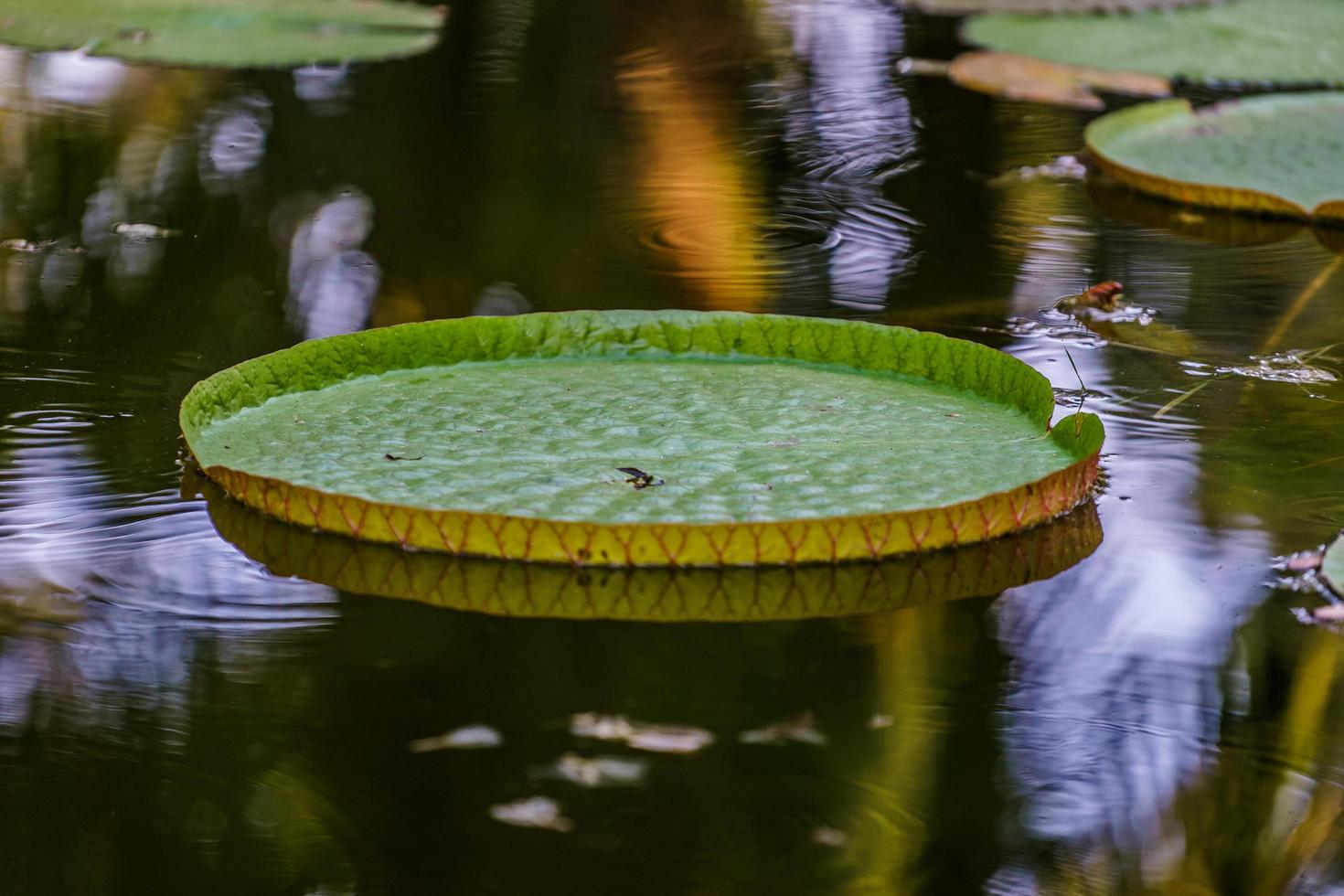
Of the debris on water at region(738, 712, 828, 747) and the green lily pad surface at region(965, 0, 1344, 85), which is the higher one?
the green lily pad surface at region(965, 0, 1344, 85)

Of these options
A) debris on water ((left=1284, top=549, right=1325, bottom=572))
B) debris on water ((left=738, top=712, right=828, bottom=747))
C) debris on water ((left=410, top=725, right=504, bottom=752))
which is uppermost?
debris on water ((left=1284, top=549, right=1325, bottom=572))

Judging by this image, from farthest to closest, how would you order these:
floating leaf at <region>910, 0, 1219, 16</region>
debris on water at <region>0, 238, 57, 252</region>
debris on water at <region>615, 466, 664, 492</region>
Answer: floating leaf at <region>910, 0, 1219, 16</region> < debris on water at <region>0, 238, 57, 252</region> < debris on water at <region>615, 466, 664, 492</region>

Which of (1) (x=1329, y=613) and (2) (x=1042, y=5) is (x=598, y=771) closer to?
(1) (x=1329, y=613)

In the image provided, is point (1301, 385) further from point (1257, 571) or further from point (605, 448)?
point (605, 448)

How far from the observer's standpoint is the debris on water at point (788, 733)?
1235 mm

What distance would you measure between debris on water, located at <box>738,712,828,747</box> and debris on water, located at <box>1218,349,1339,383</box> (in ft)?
3.51

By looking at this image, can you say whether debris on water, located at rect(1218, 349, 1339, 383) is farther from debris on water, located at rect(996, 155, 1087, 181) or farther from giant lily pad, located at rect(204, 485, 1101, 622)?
debris on water, located at rect(996, 155, 1087, 181)

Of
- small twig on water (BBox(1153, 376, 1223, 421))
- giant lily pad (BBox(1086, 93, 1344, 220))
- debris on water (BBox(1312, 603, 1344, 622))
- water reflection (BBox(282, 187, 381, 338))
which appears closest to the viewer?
debris on water (BBox(1312, 603, 1344, 622))

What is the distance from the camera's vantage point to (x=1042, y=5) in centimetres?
494

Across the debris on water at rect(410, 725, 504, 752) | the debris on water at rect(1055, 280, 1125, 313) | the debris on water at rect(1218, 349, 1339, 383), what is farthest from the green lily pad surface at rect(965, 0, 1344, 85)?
the debris on water at rect(410, 725, 504, 752)

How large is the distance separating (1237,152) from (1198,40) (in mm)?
1483

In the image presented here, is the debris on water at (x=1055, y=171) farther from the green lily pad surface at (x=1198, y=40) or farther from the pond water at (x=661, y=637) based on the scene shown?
the green lily pad surface at (x=1198, y=40)

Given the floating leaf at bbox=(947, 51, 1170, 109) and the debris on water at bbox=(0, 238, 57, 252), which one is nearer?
the debris on water at bbox=(0, 238, 57, 252)

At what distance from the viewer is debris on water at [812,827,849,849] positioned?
1.11m
